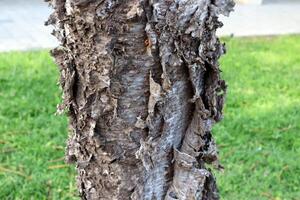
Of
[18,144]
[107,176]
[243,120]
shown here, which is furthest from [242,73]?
[107,176]

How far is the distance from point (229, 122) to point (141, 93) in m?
2.77

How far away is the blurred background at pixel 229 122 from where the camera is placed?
10.9 ft

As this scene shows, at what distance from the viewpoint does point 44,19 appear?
725 centimetres

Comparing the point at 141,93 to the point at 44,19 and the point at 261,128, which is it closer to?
the point at 261,128

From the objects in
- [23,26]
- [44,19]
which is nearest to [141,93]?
[23,26]

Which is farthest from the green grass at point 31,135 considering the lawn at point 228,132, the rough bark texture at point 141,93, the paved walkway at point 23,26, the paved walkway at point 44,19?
the rough bark texture at point 141,93

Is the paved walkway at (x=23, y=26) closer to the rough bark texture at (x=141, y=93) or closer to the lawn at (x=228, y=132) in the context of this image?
the lawn at (x=228, y=132)

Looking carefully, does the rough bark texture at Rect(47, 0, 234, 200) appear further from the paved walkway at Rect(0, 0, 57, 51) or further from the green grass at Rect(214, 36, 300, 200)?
the paved walkway at Rect(0, 0, 57, 51)

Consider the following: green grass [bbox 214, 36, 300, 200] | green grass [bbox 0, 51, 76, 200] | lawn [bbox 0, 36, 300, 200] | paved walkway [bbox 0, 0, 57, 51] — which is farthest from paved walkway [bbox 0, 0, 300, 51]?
green grass [bbox 214, 36, 300, 200]

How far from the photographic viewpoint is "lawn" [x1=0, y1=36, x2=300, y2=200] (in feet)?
10.8

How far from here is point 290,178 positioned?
3.45 meters

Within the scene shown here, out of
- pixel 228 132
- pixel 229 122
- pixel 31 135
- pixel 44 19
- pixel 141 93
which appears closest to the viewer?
pixel 141 93

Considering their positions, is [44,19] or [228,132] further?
[44,19]

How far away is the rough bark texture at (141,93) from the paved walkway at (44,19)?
452 cm
